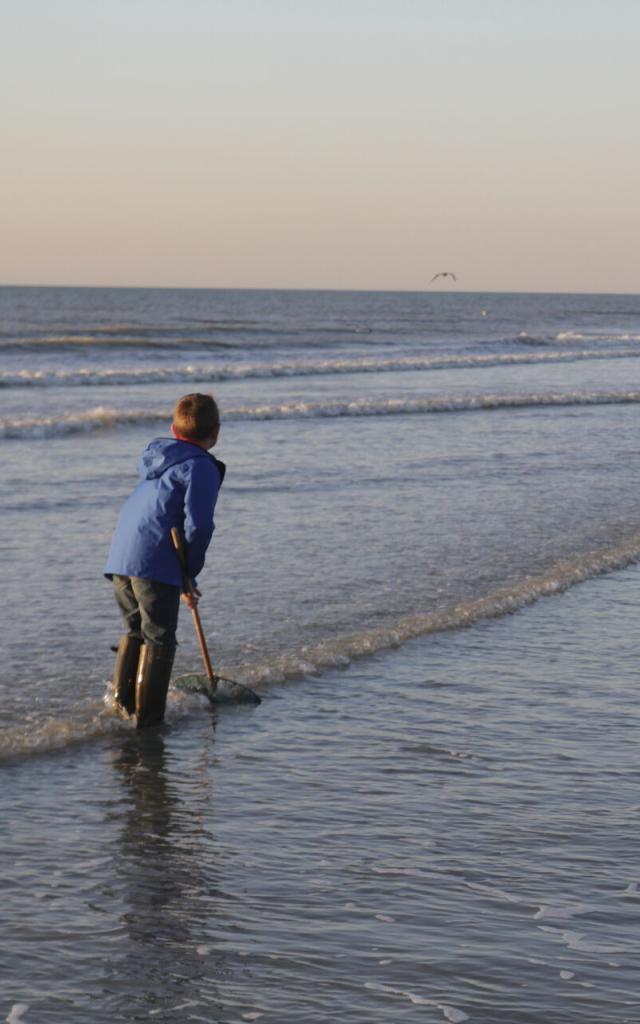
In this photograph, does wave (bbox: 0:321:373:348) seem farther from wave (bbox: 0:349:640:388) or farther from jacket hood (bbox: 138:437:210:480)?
jacket hood (bbox: 138:437:210:480)

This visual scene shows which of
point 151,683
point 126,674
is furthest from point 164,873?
point 126,674

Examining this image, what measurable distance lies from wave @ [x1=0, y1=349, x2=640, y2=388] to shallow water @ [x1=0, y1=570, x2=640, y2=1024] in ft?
89.6

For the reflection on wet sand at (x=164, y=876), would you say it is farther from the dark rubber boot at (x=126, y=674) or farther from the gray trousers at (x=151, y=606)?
the gray trousers at (x=151, y=606)

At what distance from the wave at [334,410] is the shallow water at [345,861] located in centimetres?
1554

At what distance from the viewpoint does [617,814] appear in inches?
215

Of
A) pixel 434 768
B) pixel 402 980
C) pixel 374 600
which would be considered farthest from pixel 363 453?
pixel 402 980

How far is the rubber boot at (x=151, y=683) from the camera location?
6.61 m

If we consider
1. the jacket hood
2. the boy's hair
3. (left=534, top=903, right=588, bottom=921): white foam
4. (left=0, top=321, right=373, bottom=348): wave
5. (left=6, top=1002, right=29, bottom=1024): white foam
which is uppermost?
(left=0, top=321, right=373, bottom=348): wave

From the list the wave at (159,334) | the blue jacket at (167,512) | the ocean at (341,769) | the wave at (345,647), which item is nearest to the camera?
the ocean at (341,769)

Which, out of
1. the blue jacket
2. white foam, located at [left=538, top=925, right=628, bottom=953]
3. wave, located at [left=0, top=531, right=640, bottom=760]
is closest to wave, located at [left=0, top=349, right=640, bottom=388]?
wave, located at [left=0, top=531, right=640, bottom=760]

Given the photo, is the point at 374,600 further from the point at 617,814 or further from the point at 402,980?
the point at 402,980

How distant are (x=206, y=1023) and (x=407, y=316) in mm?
100482

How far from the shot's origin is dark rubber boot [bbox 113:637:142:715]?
6.72 metres

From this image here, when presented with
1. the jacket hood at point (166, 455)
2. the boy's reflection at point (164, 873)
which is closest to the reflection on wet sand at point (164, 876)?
the boy's reflection at point (164, 873)
